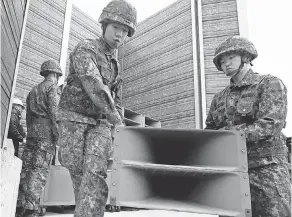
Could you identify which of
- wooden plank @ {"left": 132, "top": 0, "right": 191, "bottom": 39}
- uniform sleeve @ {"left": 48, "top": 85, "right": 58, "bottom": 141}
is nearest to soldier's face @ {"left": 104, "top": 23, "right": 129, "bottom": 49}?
uniform sleeve @ {"left": 48, "top": 85, "right": 58, "bottom": 141}

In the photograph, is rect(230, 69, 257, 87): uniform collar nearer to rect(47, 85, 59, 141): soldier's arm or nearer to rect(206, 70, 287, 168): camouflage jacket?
rect(206, 70, 287, 168): camouflage jacket

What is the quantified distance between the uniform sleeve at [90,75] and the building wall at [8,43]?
1.58 feet

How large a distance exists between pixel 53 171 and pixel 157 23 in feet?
12.1

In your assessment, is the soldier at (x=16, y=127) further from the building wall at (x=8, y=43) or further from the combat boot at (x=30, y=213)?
the building wall at (x=8, y=43)

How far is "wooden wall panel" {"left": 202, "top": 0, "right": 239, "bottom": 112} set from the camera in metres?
4.60

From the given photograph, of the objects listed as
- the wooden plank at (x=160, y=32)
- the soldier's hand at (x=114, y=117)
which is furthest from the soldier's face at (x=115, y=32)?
the wooden plank at (x=160, y=32)

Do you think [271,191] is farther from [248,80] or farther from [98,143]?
[98,143]

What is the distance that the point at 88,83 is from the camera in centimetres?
188

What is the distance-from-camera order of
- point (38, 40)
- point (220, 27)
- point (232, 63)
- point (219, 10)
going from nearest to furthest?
1. point (232, 63)
2. point (38, 40)
3. point (220, 27)
4. point (219, 10)

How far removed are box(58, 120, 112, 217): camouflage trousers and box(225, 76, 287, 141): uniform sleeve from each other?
0.96m

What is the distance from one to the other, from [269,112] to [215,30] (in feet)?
10.8

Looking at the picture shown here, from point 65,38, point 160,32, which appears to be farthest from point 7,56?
point 160,32

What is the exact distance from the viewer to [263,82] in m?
2.05

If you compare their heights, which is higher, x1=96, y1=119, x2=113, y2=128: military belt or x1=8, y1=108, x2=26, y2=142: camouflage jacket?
x1=8, y1=108, x2=26, y2=142: camouflage jacket
